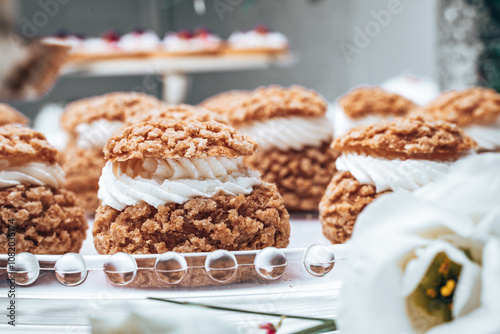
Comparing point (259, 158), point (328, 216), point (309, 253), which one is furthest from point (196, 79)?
point (309, 253)

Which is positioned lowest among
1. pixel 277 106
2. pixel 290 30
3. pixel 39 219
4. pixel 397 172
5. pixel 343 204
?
pixel 39 219

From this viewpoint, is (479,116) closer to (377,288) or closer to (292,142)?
(292,142)

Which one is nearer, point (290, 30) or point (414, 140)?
point (414, 140)

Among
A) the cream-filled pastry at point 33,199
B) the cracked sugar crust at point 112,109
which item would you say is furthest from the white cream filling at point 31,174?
the cracked sugar crust at point 112,109

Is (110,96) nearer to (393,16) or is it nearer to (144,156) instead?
(144,156)

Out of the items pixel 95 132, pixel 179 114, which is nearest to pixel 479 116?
pixel 179 114

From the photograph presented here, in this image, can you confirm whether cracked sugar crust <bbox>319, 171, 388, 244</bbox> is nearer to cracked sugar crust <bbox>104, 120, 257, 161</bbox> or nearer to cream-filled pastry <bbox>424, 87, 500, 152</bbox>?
cracked sugar crust <bbox>104, 120, 257, 161</bbox>

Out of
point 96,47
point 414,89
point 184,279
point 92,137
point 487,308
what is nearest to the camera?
point 487,308

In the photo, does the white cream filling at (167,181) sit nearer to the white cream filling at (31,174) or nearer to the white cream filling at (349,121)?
the white cream filling at (31,174)

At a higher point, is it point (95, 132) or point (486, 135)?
point (486, 135)
